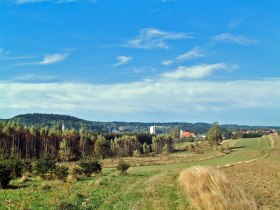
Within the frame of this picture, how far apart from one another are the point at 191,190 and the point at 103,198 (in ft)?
20.2

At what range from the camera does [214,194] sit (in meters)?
22.1

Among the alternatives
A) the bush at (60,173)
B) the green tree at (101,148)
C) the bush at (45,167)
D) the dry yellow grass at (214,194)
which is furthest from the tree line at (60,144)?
the dry yellow grass at (214,194)

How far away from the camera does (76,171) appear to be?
46.3 meters

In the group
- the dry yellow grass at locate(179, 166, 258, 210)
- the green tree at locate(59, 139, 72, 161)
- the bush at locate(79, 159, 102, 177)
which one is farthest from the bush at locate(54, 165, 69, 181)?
the green tree at locate(59, 139, 72, 161)

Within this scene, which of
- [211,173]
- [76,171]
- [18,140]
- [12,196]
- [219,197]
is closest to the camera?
[219,197]

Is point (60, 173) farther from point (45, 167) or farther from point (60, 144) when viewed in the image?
point (60, 144)

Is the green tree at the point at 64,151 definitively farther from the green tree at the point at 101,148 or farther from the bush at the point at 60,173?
the bush at the point at 60,173

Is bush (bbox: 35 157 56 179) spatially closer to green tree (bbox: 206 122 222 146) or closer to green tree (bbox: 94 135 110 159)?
green tree (bbox: 94 135 110 159)

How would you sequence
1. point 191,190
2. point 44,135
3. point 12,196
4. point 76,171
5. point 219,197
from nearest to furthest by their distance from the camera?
point 219,197
point 12,196
point 191,190
point 76,171
point 44,135

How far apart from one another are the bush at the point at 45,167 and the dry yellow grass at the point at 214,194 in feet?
56.2

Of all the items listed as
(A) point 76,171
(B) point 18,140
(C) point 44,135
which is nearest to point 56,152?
(C) point 44,135

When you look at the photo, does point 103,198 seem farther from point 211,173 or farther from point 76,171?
point 76,171

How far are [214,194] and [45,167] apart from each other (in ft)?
82.4

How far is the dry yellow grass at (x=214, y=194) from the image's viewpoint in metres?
19.7
